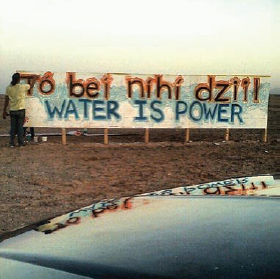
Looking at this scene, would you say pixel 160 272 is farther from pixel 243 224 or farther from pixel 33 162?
pixel 33 162

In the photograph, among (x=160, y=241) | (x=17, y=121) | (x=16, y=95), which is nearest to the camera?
(x=160, y=241)

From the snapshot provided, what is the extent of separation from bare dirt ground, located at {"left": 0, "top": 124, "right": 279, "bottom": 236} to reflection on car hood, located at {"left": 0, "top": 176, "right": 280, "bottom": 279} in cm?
297

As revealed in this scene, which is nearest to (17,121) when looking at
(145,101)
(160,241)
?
(145,101)

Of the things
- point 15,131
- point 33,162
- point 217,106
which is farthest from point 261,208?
point 217,106

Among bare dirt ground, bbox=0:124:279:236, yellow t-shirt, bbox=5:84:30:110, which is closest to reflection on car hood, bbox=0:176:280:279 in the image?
bare dirt ground, bbox=0:124:279:236

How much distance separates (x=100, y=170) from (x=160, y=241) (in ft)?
24.6

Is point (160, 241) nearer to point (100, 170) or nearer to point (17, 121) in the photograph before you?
point (100, 170)

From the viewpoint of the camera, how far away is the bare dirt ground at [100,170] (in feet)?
21.5

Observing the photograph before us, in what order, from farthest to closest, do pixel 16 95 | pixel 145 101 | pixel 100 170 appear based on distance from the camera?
pixel 145 101 → pixel 16 95 → pixel 100 170

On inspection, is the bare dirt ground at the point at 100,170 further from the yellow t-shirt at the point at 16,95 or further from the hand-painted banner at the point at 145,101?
the yellow t-shirt at the point at 16,95

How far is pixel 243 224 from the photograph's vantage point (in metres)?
1.91

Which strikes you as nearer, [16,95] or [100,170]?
[100,170]

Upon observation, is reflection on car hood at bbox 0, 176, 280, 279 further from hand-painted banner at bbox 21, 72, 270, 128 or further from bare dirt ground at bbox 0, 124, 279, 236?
hand-painted banner at bbox 21, 72, 270, 128

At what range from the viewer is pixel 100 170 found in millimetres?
9273
